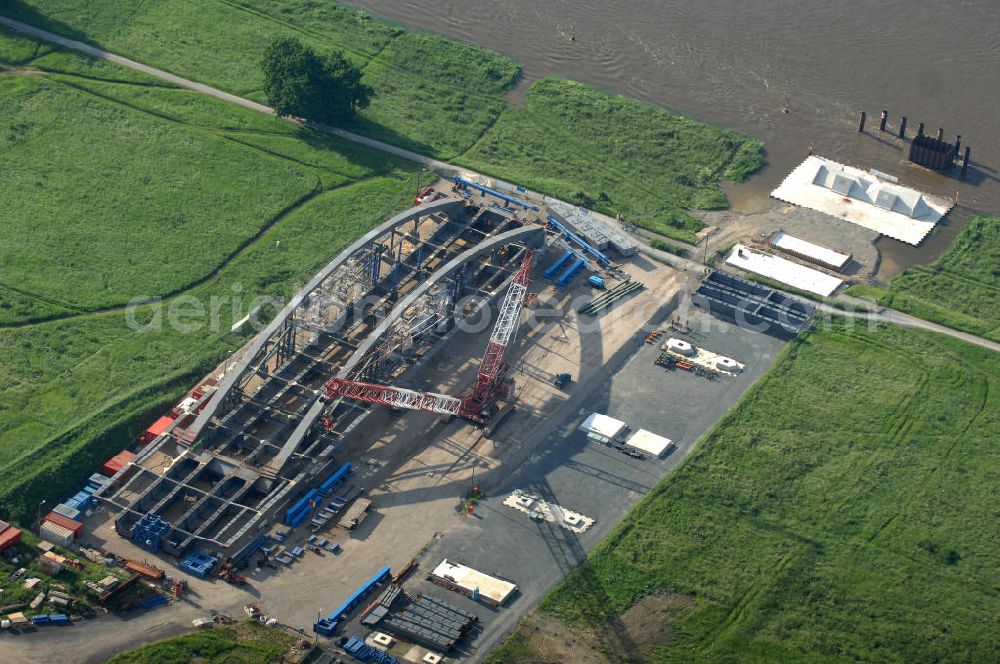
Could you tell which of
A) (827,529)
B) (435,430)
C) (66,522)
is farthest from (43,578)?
(827,529)

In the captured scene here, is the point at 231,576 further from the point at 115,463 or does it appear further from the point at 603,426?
the point at 603,426

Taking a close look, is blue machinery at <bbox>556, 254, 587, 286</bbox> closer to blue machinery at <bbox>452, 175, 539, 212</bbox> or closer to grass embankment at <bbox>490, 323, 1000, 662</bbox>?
blue machinery at <bbox>452, 175, 539, 212</bbox>

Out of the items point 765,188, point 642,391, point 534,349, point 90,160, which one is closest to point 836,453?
point 642,391

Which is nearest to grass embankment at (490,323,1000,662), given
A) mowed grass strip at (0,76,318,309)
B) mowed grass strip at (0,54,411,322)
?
mowed grass strip at (0,54,411,322)

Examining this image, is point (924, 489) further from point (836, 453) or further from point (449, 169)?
point (449, 169)

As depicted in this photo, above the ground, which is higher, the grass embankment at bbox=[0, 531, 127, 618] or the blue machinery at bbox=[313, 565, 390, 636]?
the blue machinery at bbox=[313, 565, 390, 636]
